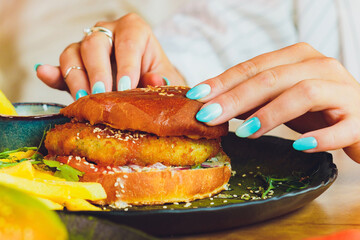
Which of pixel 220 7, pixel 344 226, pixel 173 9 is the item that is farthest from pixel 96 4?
pixel 344 226

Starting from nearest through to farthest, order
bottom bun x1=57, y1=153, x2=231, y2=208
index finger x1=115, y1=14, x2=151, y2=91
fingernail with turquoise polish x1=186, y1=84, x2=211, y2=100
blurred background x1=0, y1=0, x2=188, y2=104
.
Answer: bottom bun x1=57, y1=153, x2=231, y2=208
fingernail with turquoise polish x1=186, y1=84, x2=211, y2=100
index finger x1=115, y1=14, x2=151, y2=91
blurred background x1=0, y1=0, x2=188, y2=104

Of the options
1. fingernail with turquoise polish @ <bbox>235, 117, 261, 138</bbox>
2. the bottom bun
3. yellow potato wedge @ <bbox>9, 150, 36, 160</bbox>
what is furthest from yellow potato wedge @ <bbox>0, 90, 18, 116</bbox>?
fingernail with turquoise polish @ <bbox>235, 117, 261, 138</bbox>

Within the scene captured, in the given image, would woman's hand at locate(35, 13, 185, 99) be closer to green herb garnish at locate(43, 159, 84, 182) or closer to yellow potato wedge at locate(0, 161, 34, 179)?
green herb garnish at locate(43, 159, 84, 182)

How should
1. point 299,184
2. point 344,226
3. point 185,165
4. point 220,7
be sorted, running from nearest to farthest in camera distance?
point 344,226
point 185,165
point 299,184
point 220,7

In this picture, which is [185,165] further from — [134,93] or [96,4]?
[96,4]

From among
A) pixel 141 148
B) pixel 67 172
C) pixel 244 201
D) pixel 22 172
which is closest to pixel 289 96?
pixel 244 201

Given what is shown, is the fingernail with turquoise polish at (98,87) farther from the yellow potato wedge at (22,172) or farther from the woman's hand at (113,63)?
the yellow potato wedge at (22,172)
